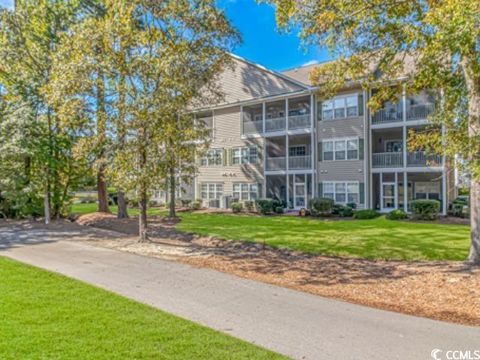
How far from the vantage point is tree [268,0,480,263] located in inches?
346

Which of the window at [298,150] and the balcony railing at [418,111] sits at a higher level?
the balcony railing at [418,111]

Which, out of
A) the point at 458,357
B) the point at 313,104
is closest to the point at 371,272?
the point at 458,357

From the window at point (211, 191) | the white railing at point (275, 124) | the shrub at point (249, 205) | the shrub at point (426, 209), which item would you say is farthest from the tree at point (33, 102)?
the shrub at point (426, 209)

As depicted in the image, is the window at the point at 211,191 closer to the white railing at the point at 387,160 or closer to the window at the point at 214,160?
the window at the point at 214,160

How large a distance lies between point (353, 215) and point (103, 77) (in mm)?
16229

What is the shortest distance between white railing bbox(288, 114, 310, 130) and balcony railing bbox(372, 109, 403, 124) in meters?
4.60

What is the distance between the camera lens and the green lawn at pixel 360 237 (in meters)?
12.1

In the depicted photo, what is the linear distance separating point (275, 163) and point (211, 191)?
6746 millimetres

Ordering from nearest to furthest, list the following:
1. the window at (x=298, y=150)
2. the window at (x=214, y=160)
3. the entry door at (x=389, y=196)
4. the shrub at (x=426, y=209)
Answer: the shrub at (x=426, y=209) < the entry door at (x=389, y=196) < the window at (x=298, y=150) < the window at (x=214, y=160)

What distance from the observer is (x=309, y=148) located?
1140 inches

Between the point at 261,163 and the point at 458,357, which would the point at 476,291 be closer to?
the point at 458,357

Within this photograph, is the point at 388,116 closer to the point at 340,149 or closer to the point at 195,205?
the point at 340,149

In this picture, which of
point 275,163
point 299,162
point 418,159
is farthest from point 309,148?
point 418,159

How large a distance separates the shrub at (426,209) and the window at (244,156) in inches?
497
